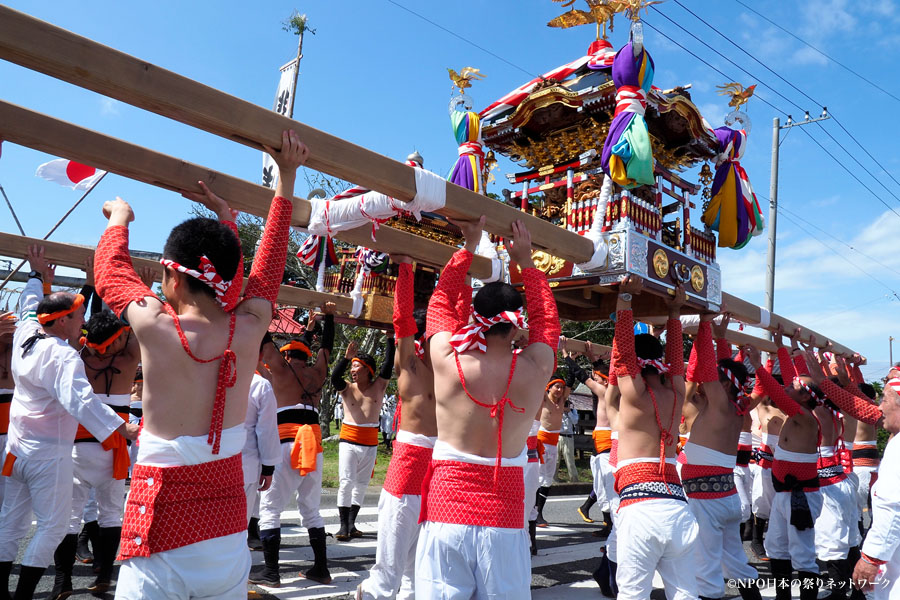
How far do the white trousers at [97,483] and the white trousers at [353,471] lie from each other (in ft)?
9.32

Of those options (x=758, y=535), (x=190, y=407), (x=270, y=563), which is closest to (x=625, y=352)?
(x=190, y=407)

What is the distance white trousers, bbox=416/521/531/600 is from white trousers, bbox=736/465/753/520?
6.91 metres

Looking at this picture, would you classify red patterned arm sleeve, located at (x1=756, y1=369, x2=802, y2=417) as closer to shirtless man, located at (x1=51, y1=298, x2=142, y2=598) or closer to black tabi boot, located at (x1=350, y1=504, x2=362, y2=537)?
black tabi boot, located at (x1=350, y1=504, x2=362, y2=537)

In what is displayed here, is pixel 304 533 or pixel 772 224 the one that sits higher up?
pixel 772 224

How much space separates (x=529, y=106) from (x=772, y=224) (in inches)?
472

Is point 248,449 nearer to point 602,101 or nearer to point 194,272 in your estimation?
point 194,272

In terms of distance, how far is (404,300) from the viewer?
419cm

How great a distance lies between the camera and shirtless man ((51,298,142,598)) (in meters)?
4.67

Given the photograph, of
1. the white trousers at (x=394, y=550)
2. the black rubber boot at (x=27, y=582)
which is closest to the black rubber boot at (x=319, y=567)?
the white trousers at (x=394, y=550)

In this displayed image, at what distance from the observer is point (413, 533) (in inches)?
169

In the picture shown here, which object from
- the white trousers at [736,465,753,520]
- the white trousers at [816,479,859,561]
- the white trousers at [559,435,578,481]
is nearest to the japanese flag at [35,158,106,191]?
the white trousers at [816,479,859,561]

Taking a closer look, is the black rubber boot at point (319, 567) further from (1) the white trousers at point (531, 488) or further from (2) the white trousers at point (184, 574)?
(2) the white trousers at point (184, 574)

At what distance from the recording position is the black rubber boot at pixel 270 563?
5.14 meters

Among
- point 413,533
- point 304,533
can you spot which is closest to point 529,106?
Result: point 413,533
